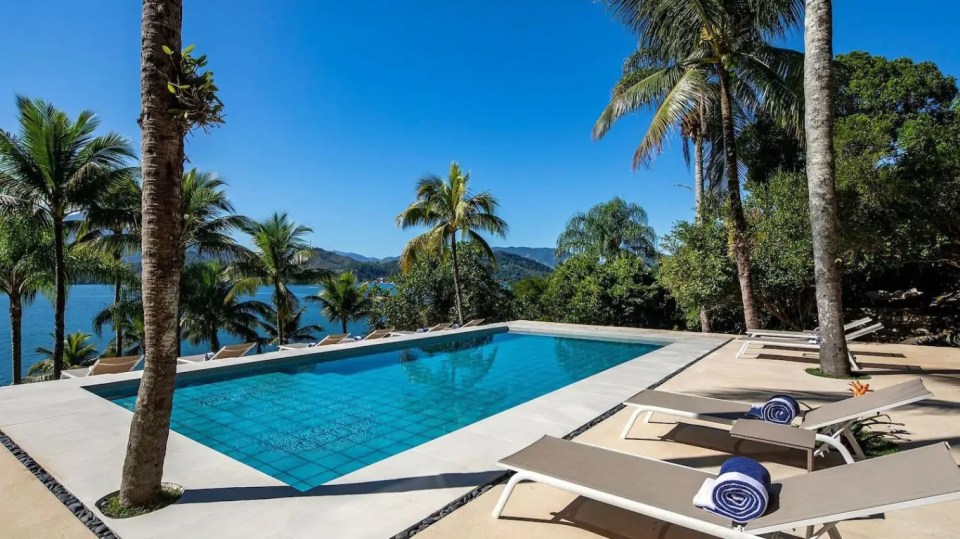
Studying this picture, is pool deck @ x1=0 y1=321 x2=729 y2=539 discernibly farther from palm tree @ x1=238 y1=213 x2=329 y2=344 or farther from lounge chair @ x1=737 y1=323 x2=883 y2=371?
palm tree @ x1=238 y1=213 x2=329 y2=344

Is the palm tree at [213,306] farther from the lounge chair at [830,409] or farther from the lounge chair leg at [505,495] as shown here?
the lounge chair leg at [505,495]

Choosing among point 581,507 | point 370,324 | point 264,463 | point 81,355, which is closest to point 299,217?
point 370,324

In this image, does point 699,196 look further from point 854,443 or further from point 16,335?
point 16,335

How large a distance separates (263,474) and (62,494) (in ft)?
4.71

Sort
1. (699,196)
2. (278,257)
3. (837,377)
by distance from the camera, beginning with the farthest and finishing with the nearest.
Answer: (278,257), (699,196), (837,377)

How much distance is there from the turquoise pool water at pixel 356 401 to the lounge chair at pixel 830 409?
296 cm

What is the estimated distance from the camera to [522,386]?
29.2 ft

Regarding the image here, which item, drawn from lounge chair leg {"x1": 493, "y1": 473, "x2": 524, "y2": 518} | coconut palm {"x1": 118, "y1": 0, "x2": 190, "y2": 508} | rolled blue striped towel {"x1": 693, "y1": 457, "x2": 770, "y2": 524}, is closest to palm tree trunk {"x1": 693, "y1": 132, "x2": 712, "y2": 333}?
rolled blue striped towel {"x1": 693, "y1": 457, "x2": 770, "y2": 524}

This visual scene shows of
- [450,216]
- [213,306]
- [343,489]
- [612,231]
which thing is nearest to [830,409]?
[343,489]

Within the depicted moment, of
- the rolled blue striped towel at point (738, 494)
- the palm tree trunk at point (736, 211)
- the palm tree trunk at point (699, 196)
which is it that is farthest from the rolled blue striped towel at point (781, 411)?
the palm tree trunk at point (699, 196)

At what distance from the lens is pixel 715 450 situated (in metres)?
4.39

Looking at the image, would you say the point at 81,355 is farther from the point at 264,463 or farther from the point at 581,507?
the point at 581,507

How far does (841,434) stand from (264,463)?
18.7 feet

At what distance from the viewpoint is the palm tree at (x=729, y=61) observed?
1049 cm
